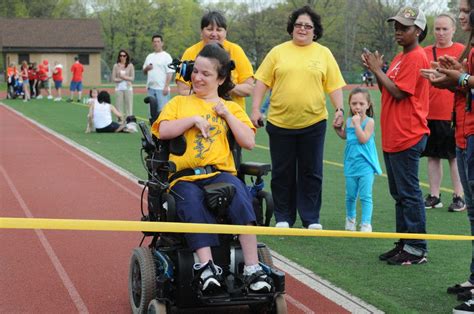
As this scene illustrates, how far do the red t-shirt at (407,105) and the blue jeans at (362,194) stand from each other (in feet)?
3.88

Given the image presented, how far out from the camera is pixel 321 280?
6277 millimetres

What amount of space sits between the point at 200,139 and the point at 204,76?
0.42 metres

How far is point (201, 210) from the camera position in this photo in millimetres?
5000

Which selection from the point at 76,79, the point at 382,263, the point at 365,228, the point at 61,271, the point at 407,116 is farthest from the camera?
the point at 76,79

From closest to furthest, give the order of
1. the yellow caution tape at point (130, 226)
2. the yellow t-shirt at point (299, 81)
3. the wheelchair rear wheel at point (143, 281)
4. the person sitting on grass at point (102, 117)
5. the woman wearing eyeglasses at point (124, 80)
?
the yellow caution tape at point (130, 226), the wheelchair rear wheel at point (143, 281), the yellow t-shirt at point (299, 81), the person sitting on grass at point (102, 117), the woman wearing eyeglasses at point (124, 80)

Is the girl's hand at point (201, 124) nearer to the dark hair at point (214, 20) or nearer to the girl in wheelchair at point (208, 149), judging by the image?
the girl in wheelchair at point (208, 149)

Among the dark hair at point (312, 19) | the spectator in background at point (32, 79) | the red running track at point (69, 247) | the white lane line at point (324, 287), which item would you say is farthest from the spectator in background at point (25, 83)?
the white lane line at point (324, 287)

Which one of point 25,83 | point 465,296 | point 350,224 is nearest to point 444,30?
point 350,224

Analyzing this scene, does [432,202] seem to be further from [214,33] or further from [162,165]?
[162,165]

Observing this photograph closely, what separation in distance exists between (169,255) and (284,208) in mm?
3266

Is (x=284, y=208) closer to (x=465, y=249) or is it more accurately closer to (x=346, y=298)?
(x=465, y=249)

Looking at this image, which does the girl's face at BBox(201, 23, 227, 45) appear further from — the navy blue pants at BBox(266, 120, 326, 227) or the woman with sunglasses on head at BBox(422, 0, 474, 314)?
the woman with sunglasses on head at BBox(422, 0, 474, 314)

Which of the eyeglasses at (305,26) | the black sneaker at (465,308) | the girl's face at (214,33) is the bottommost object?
the black sneaker at (465,308)

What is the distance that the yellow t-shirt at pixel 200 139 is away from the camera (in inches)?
209
